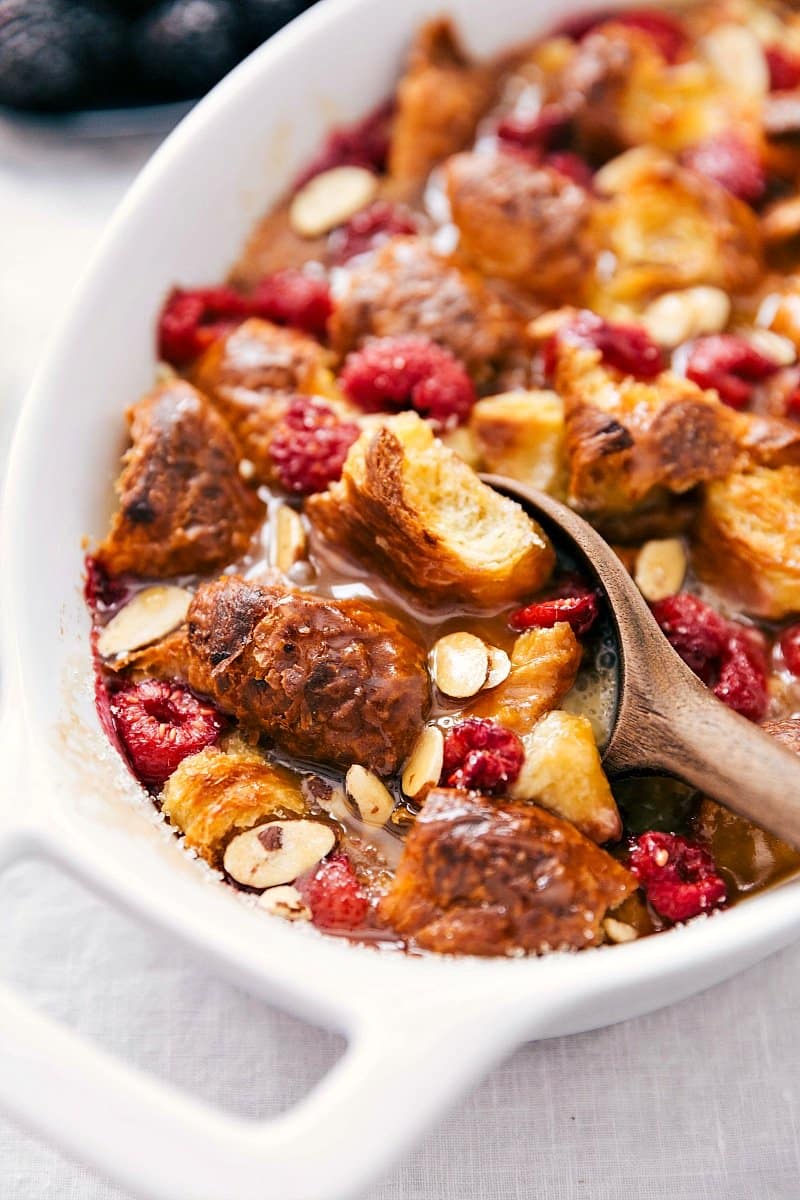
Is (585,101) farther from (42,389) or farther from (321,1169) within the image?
(321,1169)

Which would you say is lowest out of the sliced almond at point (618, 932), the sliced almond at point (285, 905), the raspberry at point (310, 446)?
the sliced almond at point (618, 932)

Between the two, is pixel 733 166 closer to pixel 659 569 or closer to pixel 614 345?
pixel 614 345

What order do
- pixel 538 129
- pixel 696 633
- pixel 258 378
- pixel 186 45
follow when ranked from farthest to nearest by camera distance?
pixel 186 45, pixel 538 129, pixel 258 378, pixel 696 633

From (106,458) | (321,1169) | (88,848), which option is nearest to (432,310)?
(106,458)

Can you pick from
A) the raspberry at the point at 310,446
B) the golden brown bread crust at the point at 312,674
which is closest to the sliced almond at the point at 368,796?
the golden brown bread crust at the point at 312,674

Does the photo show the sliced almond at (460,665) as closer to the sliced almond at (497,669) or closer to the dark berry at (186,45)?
the sliced almond at (497,669)

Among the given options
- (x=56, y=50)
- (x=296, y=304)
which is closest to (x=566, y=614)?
(x=296, y=304)

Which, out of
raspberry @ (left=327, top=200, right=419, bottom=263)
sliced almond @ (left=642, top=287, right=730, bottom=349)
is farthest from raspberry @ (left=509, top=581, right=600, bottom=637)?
raspberry @ (left=327, top=200, right=419, bottom=263)
